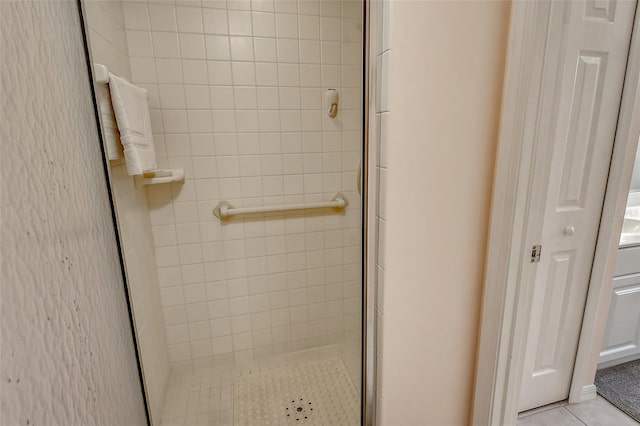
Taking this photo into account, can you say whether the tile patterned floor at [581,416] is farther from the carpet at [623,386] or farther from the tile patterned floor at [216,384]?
the tile patterned floor at [216,384]

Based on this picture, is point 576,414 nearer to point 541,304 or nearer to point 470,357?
point 541,304

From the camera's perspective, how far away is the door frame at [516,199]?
800 millimetres

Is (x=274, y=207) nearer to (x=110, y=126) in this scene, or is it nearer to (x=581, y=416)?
(x=110, y=126)

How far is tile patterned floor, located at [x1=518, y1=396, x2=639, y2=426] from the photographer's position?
1.46 meters

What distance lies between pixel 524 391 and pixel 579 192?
0.95 metres

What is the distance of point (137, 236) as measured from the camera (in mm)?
1328

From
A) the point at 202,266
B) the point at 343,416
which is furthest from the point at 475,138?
the point at 202,266

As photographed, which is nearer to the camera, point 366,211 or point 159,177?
point 366,211

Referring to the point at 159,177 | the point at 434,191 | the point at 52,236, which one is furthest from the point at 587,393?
the point at 159,177

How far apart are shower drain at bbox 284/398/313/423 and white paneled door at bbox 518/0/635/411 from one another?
1019 mm

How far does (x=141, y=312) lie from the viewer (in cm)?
127

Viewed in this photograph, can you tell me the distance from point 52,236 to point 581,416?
2.14 m

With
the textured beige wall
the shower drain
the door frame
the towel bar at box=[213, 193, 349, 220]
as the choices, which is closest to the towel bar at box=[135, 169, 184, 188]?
the towel bar at box=[213, 193, 349, 220]

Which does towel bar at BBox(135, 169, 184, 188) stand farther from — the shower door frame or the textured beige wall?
the textured beige wall
